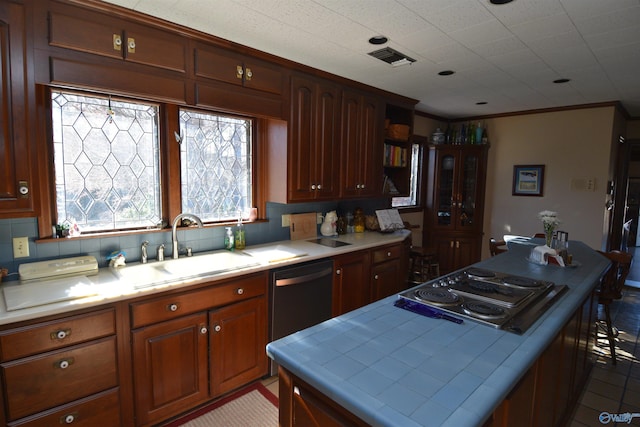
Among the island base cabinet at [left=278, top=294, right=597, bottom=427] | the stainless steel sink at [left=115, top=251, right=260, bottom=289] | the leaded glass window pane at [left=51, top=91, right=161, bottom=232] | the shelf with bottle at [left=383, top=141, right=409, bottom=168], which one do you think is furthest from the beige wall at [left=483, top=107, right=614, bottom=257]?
the leaded glass window pane at [left=51, top=91, right=161, bottom=232]

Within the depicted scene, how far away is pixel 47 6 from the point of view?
172 centimetres

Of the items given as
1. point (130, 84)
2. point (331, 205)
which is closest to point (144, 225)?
point (130, 84)

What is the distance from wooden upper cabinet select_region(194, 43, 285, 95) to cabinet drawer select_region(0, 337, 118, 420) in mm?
1687

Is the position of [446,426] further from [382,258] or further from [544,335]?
[382,258]

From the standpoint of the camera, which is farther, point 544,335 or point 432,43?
point 432,43

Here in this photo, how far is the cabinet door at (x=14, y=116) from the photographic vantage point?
1630 millimetres

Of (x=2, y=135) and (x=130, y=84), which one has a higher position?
(x=130, y=84)

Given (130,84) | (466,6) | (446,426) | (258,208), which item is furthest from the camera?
(258,208)

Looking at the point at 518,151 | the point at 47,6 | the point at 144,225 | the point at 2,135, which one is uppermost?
the point at 47,6

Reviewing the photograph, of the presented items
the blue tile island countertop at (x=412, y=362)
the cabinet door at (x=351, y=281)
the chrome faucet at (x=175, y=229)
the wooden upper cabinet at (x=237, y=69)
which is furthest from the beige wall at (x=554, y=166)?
the chrome faucet at (x=175, y=229)

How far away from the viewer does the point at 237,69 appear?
2.44 metres

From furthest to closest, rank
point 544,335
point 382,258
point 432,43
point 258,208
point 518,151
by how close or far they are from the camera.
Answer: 1. point 518,151
2. point 382,258
3. point 258,208
4. point 432,43
5. point 544,335

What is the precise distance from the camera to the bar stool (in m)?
4.31

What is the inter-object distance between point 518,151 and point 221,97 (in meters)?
4.09
